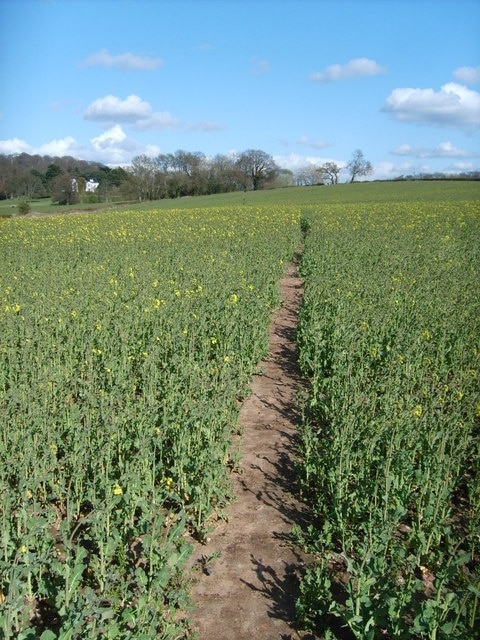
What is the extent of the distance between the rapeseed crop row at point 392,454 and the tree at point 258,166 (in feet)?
266

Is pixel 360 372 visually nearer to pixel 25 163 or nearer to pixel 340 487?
pixel 340 487

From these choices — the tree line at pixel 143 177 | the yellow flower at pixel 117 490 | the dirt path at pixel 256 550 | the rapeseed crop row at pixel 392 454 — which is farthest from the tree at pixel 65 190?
the yellow flower at pixel 117 490

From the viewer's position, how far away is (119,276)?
43.4ft

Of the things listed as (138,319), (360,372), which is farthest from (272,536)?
(138,319)

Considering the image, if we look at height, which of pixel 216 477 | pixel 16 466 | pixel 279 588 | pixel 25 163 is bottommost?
pixel 279 588

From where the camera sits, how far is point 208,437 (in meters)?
5.63

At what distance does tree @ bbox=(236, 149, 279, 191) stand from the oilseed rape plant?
78846 mm

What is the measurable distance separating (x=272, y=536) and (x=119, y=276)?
9539 millimetres

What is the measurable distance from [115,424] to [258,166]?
91410mm

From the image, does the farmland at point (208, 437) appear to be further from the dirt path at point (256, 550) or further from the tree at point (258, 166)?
the tree at point (258, 166)

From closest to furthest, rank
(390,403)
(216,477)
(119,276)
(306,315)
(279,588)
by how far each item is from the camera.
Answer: (279,588), (216,477), (390,403), (306,315), (119,276)

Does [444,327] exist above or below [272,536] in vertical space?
above

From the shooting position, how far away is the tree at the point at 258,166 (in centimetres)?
9144

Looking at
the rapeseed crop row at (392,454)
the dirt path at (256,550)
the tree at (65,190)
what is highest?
the tree at (65,190)
